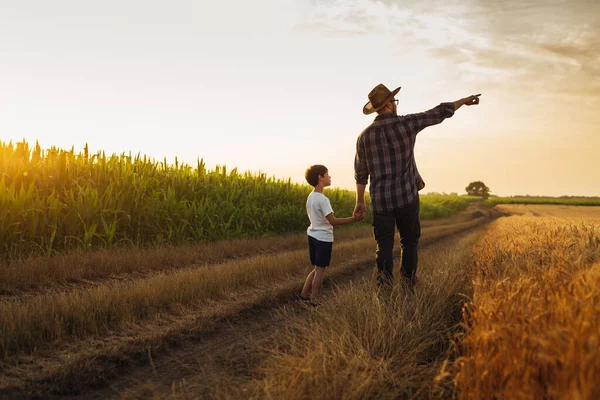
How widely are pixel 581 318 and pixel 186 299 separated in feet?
14.8

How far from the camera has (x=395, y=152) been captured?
488cm

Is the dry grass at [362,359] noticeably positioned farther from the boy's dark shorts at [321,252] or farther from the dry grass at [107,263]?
the dry grass at [107,263]

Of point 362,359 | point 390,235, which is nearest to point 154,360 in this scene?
point 362,359

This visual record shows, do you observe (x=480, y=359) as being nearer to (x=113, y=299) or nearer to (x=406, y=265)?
(x=406, y=265)

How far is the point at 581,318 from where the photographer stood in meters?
2.21

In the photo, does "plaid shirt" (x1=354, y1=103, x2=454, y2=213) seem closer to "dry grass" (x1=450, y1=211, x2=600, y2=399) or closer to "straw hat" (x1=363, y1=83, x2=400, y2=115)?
"straw hat" (x1=363, y1=83, x2=400, y2=115)

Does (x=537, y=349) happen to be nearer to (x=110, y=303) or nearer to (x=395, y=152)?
(x=395, y=152)

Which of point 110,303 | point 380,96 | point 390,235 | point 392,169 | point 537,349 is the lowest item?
point 110,303

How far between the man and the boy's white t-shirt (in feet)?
1.70

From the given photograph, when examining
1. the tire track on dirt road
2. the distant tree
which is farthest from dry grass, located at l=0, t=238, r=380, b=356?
the distant tree

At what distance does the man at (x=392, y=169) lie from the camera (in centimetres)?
488

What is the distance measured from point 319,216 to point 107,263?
161 inches

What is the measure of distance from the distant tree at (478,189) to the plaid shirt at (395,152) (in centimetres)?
9829

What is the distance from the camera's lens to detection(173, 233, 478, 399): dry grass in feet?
9.04
